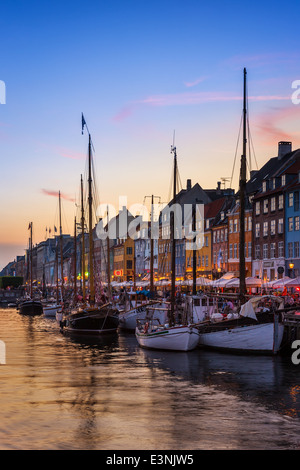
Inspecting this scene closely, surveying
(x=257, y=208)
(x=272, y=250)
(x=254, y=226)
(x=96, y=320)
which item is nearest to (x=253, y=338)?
(x=96, y=320)

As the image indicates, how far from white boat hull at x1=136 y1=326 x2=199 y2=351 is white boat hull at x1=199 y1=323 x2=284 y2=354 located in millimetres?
1777

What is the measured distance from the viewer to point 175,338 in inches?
1797

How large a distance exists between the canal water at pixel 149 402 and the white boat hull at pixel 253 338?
3.00ft

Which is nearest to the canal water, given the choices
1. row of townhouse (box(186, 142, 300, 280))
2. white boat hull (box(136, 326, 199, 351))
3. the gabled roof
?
white boat hull (box(136, 326, 199, 351))

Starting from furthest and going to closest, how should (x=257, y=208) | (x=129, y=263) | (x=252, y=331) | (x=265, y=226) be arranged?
(x=129, y=263) → (x=257, y=208) → (x=265, y=226) → (x=252, y=331)

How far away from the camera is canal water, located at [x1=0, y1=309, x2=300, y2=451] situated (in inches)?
866

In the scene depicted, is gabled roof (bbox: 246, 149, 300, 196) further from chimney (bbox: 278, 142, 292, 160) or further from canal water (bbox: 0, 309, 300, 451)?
canal water (bbox: 0, 309, 300, 451)

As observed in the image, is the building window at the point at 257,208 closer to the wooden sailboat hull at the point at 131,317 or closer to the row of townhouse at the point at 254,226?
the row of townhouse at the point at 254,226

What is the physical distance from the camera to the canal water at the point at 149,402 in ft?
72.1

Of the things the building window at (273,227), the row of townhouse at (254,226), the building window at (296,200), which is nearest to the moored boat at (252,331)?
the row of townhouse at (254,226)

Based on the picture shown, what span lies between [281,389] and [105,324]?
3224 centimetres

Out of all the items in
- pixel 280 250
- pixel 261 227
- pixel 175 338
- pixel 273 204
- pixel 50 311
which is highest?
pixel 273 204

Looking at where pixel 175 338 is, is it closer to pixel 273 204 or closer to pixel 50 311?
pixel 273 204

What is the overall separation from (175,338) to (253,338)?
17.1 ft
